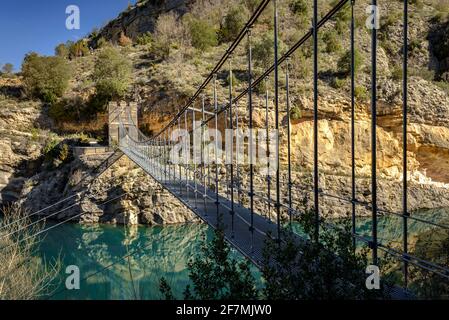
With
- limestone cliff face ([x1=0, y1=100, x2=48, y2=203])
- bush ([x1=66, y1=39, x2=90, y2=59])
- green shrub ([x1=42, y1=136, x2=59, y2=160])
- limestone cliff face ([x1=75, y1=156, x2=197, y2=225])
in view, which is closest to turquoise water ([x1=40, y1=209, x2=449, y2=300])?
limestone cliff face ([x1=75, y1=156, x2=197, y2=225])

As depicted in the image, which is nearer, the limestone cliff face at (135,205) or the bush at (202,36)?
the limestone cliff face at (135,205)

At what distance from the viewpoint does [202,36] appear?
609 inches

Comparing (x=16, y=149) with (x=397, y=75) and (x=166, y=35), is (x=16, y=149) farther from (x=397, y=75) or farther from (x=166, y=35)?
(x=397, y=75)

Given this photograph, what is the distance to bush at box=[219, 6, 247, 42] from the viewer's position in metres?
16.2

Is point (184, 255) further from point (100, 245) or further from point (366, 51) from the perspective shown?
point (366, 51)

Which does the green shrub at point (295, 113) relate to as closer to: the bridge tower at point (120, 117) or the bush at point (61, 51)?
the bridge tower at point (120, 117)

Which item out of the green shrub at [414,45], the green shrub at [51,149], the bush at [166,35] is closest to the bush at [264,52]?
the bush at [166,35]

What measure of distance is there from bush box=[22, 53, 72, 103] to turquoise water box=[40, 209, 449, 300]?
6.48 meters

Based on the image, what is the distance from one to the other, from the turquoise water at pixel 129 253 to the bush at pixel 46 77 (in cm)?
648

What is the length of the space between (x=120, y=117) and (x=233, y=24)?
7.03 m

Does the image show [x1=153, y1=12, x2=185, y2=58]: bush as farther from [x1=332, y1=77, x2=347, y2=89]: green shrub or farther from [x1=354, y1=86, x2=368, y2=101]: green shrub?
[x1=354, y1=86, x2=368, y2=101]: green shrub

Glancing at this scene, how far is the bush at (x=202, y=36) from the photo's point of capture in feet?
50.7

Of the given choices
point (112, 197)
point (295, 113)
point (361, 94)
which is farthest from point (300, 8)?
point (112, 197)
